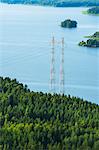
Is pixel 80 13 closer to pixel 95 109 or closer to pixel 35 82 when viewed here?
pixel 35 82

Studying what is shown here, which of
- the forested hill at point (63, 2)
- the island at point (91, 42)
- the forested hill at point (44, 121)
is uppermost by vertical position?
the forested hill at point (63, 2)

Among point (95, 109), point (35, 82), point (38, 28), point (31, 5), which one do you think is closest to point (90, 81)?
point (35, 82)

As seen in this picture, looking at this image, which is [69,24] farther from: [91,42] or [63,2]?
[63,2]

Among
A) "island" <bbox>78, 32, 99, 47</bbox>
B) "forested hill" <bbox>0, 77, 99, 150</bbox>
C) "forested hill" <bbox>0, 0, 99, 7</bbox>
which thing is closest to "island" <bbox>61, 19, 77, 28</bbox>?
"island" <bbox>78, 32, 99, 47</bbox>

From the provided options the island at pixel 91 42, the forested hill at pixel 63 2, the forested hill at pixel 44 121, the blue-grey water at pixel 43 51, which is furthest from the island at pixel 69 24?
the forested hill at pixel 44 121

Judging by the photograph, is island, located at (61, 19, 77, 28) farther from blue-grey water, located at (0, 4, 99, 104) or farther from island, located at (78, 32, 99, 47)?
island, located at (78, 32, 99, 47)

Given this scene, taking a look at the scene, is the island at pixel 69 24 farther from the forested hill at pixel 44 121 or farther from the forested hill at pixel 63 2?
the forested hill at pixel 44 121
